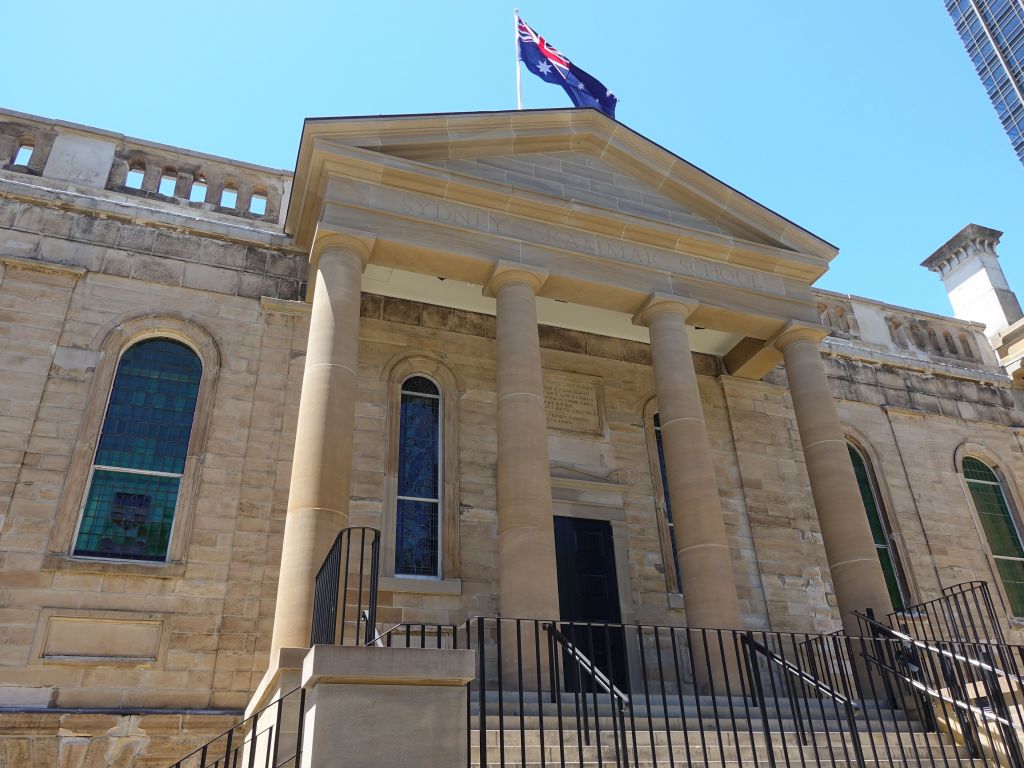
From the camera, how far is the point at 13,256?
41.4 feet

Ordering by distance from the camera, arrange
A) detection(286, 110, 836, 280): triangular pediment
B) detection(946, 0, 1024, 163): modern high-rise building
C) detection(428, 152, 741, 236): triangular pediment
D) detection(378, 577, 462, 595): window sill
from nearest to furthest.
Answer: detection(378, 577, 462, 595): window sill < detection(286, 110, 836, 280): triangular pediment < detection(428, 152, 741, 236): triangular pediment < detection(946, 0, 1024, 163): modern high-rise building

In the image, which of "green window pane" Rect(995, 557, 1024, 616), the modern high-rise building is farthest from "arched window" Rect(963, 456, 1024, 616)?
the modern high-rise building

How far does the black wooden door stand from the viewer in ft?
43.2

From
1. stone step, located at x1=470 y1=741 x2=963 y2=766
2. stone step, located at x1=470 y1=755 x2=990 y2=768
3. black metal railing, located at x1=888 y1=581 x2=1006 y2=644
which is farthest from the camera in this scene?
black metal railing, located at x1=888 y1=581 x2=1006 y2=644

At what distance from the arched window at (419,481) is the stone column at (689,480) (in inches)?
149

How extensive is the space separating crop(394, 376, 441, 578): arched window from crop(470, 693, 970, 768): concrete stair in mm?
3991

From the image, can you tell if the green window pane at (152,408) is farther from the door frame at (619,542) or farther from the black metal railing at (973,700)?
the black metal railing at (973,700)

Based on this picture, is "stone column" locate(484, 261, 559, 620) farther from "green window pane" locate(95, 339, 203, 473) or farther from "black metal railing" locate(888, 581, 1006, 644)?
"green window pane" locate(95, 339, 203, 473)

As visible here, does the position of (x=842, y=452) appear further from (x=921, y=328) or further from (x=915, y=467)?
(x=921, y=328)

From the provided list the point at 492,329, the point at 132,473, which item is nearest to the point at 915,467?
the point at 492,329

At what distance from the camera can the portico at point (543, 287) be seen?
10695mm

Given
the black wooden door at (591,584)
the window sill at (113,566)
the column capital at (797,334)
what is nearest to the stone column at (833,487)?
the column capital at (797,334)

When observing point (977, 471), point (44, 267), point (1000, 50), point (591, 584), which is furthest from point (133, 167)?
point (1000, 50)

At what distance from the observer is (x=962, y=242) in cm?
2197
